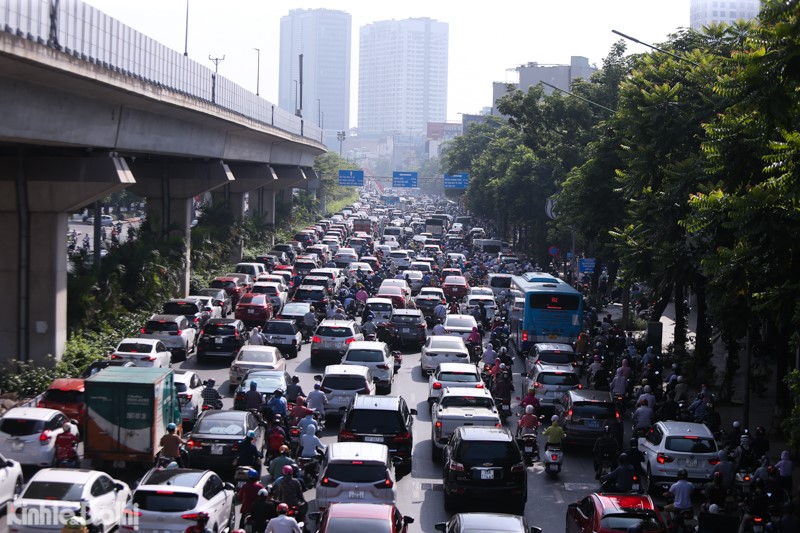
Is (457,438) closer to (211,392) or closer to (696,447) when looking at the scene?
(696,447)

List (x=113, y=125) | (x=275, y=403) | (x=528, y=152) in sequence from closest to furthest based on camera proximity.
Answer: (x=275, y=403) < (x=113, y=125) < (x=528, y=152)

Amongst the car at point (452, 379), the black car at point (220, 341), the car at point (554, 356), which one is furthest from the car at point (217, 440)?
the black car at point (220, 341)

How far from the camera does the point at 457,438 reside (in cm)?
1909

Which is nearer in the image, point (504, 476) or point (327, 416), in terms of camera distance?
point (504, 476)

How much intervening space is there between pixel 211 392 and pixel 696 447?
34.8 ft

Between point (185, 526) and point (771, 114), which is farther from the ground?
point (771, 114)

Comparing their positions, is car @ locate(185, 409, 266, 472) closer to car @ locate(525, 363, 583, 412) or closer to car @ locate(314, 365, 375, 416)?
car @ locate(314, 365, 375, 416)

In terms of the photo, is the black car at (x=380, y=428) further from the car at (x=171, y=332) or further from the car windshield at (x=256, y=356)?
the car at (x=171, y=332)

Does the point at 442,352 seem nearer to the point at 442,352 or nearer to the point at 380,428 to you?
the point at 442,352

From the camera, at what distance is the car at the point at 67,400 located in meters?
22.4

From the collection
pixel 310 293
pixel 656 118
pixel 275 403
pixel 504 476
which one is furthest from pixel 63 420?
pixel 310 293

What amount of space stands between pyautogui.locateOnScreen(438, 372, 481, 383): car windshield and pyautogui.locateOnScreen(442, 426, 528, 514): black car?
8221 mm

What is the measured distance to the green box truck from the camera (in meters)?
19.7

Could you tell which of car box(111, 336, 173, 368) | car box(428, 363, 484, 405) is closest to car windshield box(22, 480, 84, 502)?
car box(428, 363, 484, 405)
